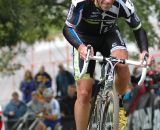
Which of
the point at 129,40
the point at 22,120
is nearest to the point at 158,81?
the point at 129,40

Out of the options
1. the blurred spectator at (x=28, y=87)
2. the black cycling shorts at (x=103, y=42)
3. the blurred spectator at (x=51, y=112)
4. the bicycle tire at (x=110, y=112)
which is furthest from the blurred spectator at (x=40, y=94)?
the bicycle tire at (x=110, y=112)

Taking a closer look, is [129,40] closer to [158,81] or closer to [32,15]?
[32,15]

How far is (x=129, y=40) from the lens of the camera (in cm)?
1866

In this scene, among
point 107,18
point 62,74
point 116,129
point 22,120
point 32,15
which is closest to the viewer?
point 116,129

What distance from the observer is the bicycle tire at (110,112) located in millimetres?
9273

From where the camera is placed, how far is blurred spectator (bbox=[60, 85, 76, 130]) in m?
18.9

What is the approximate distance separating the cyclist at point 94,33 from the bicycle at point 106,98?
0.46 ft

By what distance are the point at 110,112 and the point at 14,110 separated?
34.9ft

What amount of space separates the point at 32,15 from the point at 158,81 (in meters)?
4.32

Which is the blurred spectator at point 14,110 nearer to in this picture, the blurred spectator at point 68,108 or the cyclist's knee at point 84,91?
the blurred spectator at point 68,108

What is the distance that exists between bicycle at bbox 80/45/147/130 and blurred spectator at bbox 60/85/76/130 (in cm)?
887

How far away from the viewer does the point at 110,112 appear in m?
9.45

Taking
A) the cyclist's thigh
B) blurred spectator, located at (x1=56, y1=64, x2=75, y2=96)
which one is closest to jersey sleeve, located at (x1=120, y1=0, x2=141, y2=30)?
the cyclist's thigh

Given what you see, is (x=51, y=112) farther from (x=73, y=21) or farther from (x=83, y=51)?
(x=83, y=51)
